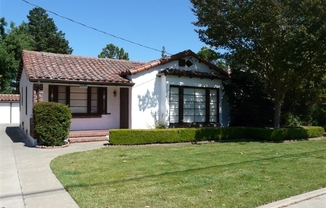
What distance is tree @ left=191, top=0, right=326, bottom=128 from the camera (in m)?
13.0

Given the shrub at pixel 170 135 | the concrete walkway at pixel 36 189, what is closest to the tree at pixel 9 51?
the shrub at pixel 170 135

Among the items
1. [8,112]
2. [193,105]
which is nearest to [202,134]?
[193,105]

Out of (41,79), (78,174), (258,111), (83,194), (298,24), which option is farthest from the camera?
(258,111)

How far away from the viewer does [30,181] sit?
6672mm

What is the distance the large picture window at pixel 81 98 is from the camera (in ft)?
48.1

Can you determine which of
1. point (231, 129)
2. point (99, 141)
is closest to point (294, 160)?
point (231, 129)

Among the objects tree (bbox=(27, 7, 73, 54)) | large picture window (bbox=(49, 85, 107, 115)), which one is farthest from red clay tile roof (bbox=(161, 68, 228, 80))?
tree (bbox=(27, 7, 73, 54))

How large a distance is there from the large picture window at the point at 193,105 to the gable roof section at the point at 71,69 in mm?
2756

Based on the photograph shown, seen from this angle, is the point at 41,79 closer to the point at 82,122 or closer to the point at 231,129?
the point at 82,122

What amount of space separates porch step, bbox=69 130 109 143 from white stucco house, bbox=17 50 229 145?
1.07 m

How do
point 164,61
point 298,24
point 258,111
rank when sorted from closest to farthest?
1. point 298,24
2. point 164,61
3. point 258,111

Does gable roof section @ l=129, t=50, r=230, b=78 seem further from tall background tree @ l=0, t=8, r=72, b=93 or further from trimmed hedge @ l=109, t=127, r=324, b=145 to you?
tall background tree @ l=0, t=8, r=72, b=93

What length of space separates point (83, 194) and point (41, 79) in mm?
8607

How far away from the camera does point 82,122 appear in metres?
15.1
